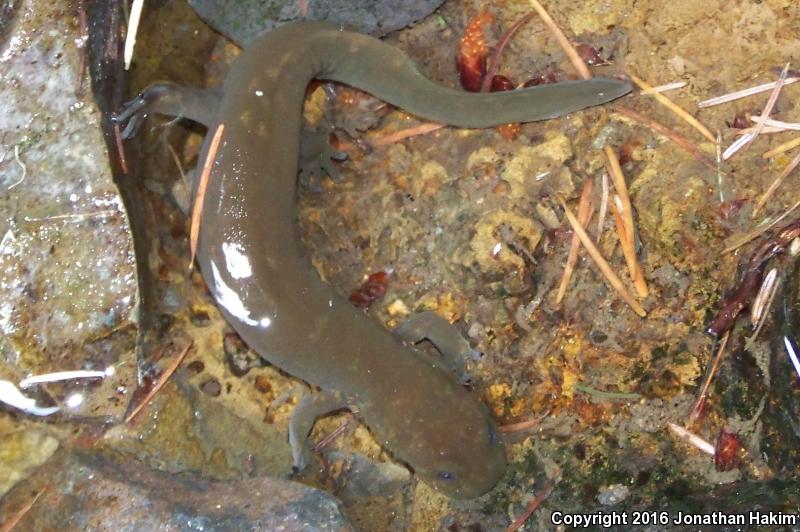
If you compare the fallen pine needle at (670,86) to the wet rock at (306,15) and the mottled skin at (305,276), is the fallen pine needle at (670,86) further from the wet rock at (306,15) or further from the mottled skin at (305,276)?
the wet rock at (306,15)

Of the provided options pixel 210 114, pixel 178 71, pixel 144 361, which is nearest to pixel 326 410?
pixel 144 361

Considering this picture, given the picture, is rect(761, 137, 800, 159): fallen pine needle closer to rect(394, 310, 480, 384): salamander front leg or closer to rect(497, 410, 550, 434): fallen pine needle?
rect(497, 410, 550, 434): fallen pine needle

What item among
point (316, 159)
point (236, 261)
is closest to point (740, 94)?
point (316, 159)

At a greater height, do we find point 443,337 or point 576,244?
point 576,244

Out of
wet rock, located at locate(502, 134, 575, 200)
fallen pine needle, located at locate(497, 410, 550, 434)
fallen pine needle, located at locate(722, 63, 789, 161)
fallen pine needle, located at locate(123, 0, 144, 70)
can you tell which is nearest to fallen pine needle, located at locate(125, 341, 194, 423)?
fallen pine needle, located at locate(123, 0, 144, 70)

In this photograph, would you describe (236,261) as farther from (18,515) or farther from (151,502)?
(18,515)

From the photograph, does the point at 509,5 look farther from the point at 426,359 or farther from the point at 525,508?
the point at 525,508

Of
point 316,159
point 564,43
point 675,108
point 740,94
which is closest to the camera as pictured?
point 740,94
